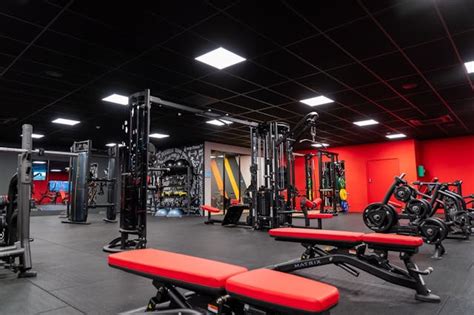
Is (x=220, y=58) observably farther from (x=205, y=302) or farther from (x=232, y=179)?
(x=232, y=179)

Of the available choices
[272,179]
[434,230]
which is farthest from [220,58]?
[434,230]

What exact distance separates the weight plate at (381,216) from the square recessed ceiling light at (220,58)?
3.01 metres

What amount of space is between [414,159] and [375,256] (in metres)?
10.4

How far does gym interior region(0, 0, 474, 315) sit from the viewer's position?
2.13m

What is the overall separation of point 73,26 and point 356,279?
4208 millimetres

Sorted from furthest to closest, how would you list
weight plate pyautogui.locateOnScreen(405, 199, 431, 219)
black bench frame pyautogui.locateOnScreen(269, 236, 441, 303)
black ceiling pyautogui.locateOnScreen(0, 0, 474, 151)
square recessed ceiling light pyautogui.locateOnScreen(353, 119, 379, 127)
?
square recessed ceiling light pyautogui.locateOnScreen(353, 119, 379, 127)
weight plate pyautogui.locateOnScreen(405, 199, 431, 219)
black ceiling pyautogui.locateOnScreen(0, 0, 474, 151)
black bench frame pyautogui.locateOnScreen(269, 236, 441, 303)

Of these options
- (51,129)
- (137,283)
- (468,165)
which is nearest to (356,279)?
(137,283)

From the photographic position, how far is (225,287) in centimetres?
145

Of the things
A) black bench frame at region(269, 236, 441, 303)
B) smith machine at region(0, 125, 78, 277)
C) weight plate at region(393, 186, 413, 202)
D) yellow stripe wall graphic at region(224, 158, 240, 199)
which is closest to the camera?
black bench frame at region(269, 236, 441, 303)

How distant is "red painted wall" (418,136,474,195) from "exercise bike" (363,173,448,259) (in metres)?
7.29

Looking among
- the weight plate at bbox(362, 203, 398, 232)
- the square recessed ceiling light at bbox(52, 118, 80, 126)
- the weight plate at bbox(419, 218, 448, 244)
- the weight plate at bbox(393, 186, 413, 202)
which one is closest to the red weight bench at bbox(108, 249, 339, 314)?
the weight plate at bbox(419, 218, 448, 244)

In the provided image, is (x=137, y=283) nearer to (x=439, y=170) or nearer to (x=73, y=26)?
(x=73, y=26)

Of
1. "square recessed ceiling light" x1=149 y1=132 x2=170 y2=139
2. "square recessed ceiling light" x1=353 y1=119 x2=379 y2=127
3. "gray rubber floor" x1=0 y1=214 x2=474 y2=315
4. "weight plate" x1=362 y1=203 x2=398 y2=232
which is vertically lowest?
"gray rubber floor" x1=0 y1=214 x2=474 y2=315

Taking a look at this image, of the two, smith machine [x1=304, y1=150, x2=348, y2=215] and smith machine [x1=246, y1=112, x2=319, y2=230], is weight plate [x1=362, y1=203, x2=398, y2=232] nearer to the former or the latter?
smith machine [x1=246, y1=112, x2=319, y2=230]
